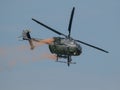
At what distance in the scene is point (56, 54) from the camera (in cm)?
9588

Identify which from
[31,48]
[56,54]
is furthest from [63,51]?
[31,48]

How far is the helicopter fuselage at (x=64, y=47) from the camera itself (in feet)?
314

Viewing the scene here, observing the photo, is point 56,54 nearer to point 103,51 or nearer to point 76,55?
point 76,55

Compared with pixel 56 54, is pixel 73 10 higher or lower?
higher

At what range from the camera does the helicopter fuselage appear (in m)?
95.7

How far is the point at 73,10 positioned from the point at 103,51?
36.1 ft

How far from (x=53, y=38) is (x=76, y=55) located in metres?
5.90

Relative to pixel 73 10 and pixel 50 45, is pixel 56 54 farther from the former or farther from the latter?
pixel 73 10

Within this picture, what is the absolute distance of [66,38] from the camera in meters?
98.2

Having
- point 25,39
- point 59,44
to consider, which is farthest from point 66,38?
point 25,39

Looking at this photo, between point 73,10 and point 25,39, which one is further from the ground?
point 73,10

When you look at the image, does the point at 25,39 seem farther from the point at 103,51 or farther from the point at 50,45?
the point at 103,51

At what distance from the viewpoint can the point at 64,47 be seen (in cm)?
9625

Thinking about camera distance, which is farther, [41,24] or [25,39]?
[25,39]
